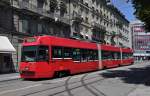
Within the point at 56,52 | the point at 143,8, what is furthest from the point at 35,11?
the point at 143,8

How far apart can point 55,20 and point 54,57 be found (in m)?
21.3

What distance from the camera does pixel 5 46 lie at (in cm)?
3462

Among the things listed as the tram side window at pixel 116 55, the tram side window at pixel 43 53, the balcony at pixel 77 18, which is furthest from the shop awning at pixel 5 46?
the balcony at pixel 77 18

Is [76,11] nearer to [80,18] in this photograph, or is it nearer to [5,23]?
[80,18]

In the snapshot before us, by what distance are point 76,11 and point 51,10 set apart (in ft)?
33.8

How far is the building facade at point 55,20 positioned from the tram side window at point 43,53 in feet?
40.9

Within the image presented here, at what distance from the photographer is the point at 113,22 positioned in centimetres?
8362

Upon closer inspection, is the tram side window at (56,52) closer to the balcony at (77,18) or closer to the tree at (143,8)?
the tree at (143,8)

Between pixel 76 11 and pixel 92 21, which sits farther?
pixel 92 21

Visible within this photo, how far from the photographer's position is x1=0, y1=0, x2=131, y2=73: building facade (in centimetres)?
3719

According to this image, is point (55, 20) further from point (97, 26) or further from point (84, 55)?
point (97, 26)

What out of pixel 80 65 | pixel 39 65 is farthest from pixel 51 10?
pixel 39 65

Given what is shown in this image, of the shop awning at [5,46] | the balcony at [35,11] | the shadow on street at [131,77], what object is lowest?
the shadow on street at [131,77]

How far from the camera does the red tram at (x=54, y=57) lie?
939 inches
